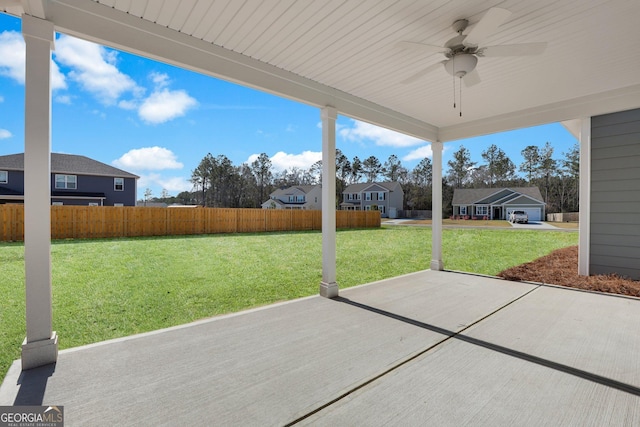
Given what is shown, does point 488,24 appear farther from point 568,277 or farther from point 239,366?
point 568,277

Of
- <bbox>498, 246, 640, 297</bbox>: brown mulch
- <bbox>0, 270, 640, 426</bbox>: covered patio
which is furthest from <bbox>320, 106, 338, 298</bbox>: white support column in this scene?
<bbox>498, 246, 640, 297</bbox>: brown mulch

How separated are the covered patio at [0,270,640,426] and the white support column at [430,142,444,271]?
2.29 meters

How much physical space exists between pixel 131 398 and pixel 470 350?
2430mm

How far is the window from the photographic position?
15.2m

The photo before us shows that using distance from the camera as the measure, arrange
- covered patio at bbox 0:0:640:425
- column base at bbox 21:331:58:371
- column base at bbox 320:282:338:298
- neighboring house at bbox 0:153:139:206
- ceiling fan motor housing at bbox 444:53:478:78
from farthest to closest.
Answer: neighboring house at bbox 0:153:139:206 < column base at bbox 320:282:338:298 < ceiling fan motor housing at bbox 444:53:478:78 < column base at bbox 21:331:58:371 < covered patio at bbox 0:0:640:425

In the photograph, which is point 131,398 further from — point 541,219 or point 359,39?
point 541,219

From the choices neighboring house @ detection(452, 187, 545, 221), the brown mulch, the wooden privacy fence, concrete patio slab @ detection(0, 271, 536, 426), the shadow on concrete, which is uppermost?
neighboring house @ detection(452, 187, 545, 221)

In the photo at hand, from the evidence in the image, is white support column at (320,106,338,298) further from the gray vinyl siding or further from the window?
the window

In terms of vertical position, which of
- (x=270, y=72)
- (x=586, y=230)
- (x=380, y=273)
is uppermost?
(x=270, y=72)

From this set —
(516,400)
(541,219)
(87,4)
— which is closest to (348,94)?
(87,4)

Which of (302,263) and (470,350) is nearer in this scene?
(470,350)

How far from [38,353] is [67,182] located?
17.6 m

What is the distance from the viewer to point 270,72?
3.26 metres

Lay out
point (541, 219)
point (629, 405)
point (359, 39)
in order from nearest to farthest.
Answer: point (629, 405), point (359, 39), point (541, 219)
